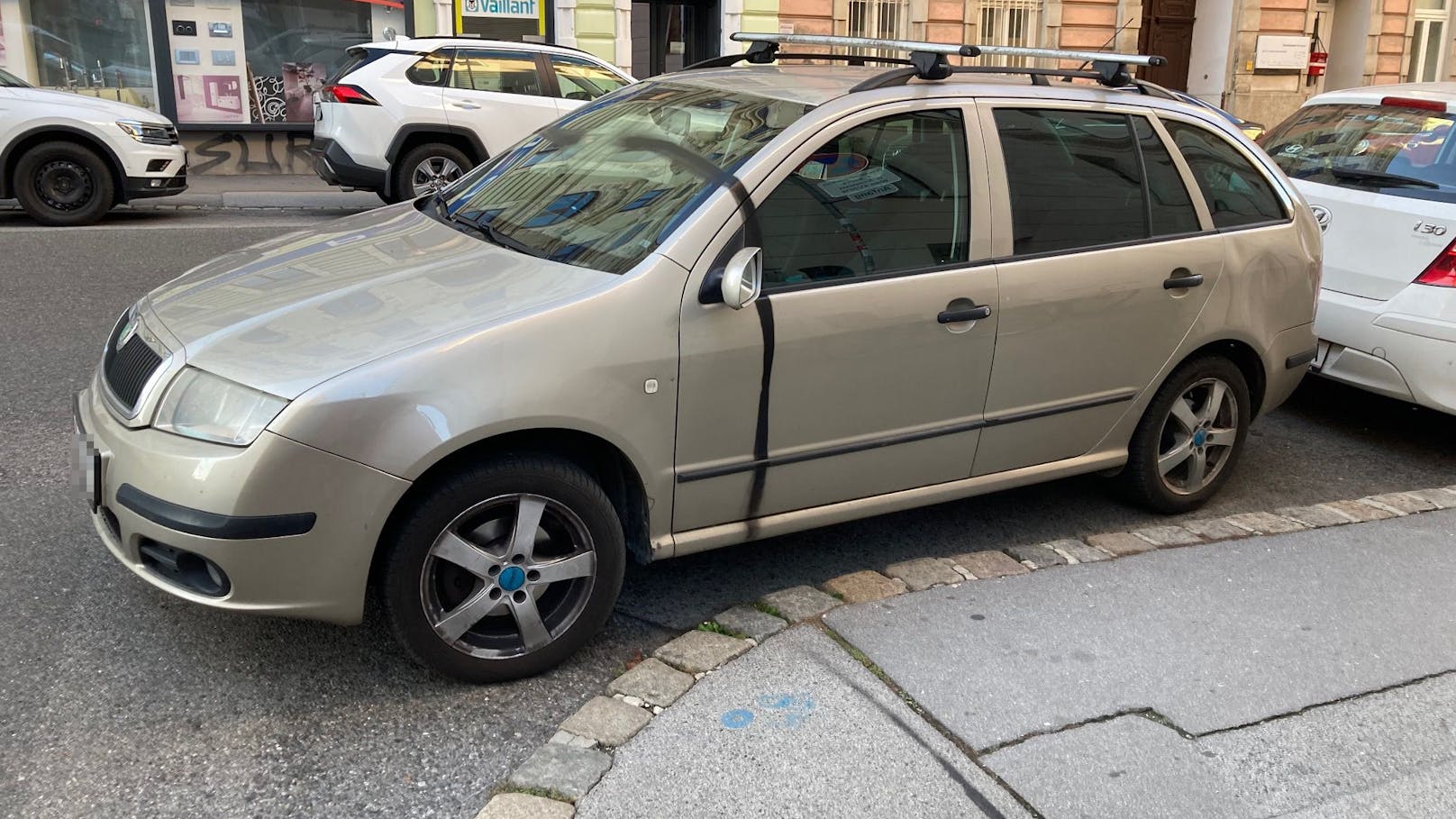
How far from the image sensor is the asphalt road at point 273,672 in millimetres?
2965

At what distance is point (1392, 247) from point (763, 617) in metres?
3.86

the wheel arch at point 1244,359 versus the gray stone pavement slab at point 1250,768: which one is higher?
the wheel arch at point 1244,359

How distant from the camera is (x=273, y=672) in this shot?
3.46 m

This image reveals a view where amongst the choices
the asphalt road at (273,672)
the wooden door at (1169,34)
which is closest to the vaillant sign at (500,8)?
the wooden door at (1169,34)

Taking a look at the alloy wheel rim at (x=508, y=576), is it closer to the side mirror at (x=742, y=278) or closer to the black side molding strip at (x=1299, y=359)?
the side mirror at (x=742, y=278)

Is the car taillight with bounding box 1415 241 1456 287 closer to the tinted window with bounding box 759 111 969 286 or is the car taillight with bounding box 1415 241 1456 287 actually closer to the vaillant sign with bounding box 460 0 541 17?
the tinted window with bounding box 759 111 969 286

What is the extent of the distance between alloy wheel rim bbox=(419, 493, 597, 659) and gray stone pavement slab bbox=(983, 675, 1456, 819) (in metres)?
1.23

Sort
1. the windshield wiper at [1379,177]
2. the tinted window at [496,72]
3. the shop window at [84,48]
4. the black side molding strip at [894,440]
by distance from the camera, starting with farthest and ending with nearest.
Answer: the shop window at [84,48], the tinted window at [496,72], the windshield wiper at [1379,177], the black side molding strip at [894,440]

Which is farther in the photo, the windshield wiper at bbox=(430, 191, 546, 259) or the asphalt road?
the windshield wiper at bbox=(430, 191, 546, 259)

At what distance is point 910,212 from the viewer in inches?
157

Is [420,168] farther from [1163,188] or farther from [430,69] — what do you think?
[1163,188]

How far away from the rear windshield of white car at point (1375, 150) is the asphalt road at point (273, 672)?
4.86 feet

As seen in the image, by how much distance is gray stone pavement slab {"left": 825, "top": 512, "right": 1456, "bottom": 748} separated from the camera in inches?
136

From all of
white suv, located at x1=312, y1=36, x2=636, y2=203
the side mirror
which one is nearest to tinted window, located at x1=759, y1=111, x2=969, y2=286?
the side mirror
